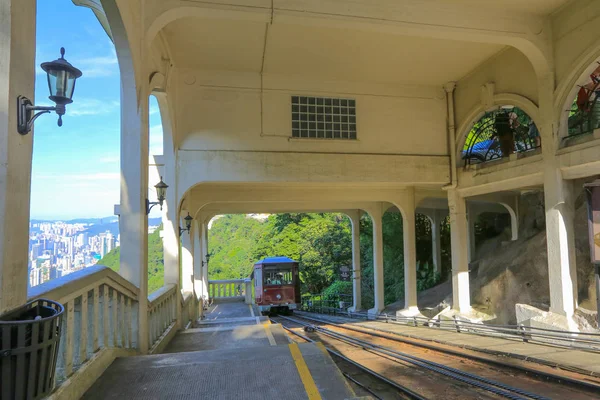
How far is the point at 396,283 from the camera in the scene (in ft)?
81.3

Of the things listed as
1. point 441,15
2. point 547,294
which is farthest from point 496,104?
point 547,294

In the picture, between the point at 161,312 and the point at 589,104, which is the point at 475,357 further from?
the point at 161,312

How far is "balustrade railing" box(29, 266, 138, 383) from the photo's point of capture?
10.1 ft

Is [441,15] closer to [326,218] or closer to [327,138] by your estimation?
[327,138]

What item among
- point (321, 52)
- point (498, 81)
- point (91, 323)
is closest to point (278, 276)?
point (321, 52)

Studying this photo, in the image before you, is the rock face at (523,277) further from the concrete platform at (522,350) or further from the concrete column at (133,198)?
the concrete column at (133,198)

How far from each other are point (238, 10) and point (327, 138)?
478 cm

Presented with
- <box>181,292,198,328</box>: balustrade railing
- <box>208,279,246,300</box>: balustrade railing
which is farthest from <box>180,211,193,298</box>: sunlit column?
<box>208,279,246,300</box>: balustrade railing

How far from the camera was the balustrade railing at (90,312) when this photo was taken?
10.1 feet

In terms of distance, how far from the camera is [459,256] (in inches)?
475

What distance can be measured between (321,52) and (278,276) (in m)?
13.7

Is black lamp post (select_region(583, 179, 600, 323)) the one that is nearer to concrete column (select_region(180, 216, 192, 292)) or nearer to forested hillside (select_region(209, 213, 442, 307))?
concrete column (select_region(180, 216, 192, 292))

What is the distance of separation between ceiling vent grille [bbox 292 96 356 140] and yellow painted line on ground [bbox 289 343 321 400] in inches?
291

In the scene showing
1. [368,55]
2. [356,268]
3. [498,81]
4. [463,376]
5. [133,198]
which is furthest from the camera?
[356,268]
